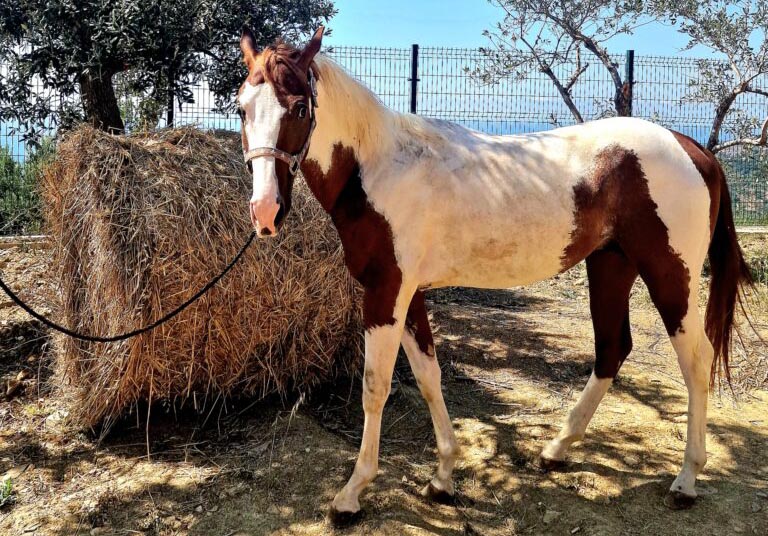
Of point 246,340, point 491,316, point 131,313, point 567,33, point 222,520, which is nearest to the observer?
point 222,520

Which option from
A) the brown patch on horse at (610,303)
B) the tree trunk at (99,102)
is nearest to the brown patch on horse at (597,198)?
the brown patch on horse at (610,303)

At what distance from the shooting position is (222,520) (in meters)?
2.71

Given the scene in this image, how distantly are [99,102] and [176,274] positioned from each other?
1795 millimetres

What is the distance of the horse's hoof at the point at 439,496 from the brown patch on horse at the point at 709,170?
1.70 m

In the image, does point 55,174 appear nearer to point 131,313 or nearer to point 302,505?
point 131,313

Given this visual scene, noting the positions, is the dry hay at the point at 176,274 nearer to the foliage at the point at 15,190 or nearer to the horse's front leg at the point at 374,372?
the horse's front leg at the point at 374,372

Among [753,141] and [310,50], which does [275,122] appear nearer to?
[310,50]

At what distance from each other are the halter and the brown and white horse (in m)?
0.07

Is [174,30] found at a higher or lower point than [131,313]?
higher

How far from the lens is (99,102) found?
426 centimetres

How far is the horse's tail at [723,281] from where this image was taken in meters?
2.97

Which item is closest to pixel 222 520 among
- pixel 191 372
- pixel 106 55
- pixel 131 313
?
pixel 191 372

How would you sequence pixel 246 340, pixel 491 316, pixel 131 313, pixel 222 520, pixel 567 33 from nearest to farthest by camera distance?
pixel 222 520
pixel 131 313
pixel 246 340
pixel 491 316
pixel 567 33

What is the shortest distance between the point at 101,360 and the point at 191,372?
0.47m
